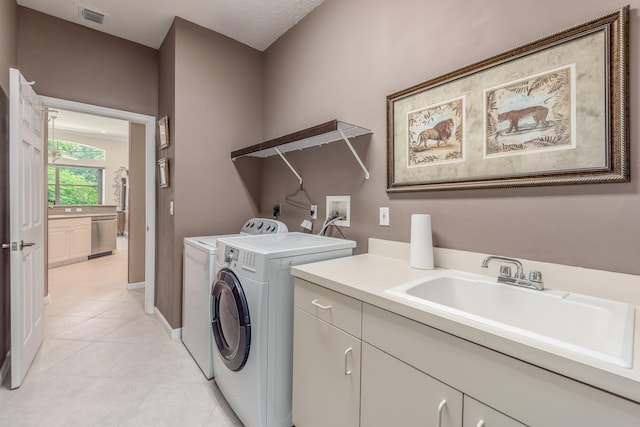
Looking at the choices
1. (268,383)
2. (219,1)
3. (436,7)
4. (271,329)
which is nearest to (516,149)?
(436,7)

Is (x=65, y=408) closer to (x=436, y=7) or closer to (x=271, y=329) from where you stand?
(x=271, y=329)

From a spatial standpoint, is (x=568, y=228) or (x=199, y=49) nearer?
(x=568, y=228)

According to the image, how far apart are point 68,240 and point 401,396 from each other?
623 centimetres

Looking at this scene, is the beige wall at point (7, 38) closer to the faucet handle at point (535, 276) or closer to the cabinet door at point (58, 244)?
the faucet handle at point (535, 276)

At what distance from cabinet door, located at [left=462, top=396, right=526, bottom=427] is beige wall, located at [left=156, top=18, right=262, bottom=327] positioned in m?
2.29

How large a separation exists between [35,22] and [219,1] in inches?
61.5

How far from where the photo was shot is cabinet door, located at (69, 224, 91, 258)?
5.12 meters

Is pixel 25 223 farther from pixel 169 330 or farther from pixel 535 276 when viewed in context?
pixel 535 276

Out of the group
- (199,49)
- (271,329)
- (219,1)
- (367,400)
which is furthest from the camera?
(199,49)

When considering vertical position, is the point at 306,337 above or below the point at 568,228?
below

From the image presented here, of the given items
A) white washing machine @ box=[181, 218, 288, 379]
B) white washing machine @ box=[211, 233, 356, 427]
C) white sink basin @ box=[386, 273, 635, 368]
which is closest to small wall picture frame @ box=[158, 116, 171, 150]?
white washing machine @ box=[181, 218, 288, 379]

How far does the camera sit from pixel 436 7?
148 centimetres

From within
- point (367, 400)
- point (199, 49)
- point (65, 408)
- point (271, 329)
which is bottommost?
point (65, 408)

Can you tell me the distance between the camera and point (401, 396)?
927mm
